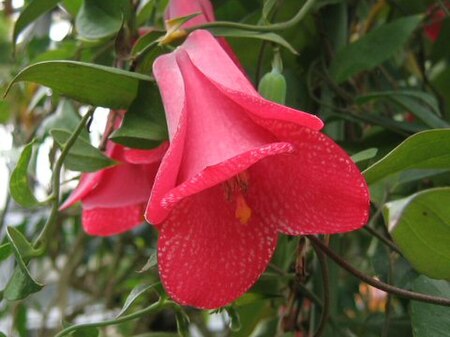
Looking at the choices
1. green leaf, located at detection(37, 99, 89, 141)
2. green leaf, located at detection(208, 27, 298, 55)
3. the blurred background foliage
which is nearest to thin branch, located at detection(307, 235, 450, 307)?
the blurred background foliage

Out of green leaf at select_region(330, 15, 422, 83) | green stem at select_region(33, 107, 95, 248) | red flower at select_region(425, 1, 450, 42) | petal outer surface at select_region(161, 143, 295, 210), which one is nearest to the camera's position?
petal outer surface at select_region(161, 143, 295, 210)

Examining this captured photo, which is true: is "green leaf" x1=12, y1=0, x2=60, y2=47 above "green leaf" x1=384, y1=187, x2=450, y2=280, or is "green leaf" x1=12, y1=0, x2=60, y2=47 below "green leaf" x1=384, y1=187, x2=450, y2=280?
above

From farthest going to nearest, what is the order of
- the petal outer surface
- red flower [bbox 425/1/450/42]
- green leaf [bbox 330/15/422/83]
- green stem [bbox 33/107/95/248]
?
red flower [bbox 425/1/450/42]
green leaf [bbox 330/15/422/83]
green stem [bbox 33/107/95/248]
the petal outer surface

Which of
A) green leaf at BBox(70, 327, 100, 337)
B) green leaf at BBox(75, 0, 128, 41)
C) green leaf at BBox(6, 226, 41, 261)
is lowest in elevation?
green leaf at BBox(70, 327, 100, 337)

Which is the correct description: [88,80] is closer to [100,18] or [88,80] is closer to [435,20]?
[100,18]

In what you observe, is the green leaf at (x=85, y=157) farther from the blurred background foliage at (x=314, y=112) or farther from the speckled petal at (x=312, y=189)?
the speckled petal at (x=312, y=189)

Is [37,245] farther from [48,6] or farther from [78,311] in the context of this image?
[78,311]

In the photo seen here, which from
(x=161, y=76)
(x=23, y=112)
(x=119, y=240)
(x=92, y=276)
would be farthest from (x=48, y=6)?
(x=92, y=276)

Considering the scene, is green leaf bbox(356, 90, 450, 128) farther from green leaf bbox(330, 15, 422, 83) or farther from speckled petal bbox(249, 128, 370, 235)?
speckled petal bbox(249, 128, 370, 235)
